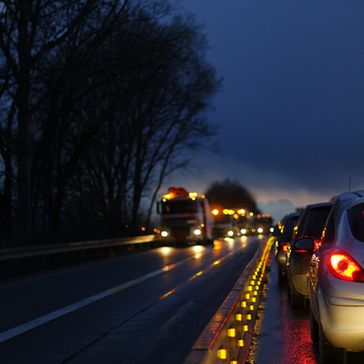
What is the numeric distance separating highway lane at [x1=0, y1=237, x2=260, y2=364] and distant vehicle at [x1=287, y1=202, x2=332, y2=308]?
1356 mm

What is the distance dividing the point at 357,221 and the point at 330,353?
129 cm

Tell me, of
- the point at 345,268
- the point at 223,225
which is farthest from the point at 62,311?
the point at 223,225

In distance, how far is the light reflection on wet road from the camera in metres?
Result: 7.71

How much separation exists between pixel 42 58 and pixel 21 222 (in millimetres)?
6570

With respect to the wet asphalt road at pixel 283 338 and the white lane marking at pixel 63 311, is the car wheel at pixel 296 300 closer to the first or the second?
the wet asphalt road at pixel 283 338

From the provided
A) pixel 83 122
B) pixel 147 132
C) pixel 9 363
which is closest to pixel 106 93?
pixel 83 122

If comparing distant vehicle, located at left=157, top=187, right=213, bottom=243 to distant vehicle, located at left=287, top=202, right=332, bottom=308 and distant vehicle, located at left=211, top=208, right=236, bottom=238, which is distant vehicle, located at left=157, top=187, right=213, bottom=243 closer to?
distant vehicle, located at left=211, top=208, right=236, bottom=238

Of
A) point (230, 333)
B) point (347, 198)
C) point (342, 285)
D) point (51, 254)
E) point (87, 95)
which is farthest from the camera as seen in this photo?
point (87, 95)

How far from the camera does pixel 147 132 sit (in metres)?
46.2

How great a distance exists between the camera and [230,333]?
8445 mm

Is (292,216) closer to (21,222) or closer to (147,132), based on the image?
(21,222)

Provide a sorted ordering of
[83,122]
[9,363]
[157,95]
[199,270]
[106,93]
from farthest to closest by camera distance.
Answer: [157,95] → [83,122] → [106,93] → [199,270] → [9,363]

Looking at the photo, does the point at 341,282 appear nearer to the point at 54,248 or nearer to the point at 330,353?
the point at 330,353

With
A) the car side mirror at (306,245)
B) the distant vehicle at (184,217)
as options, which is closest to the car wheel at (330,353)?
the car side mirror at (306,245)
